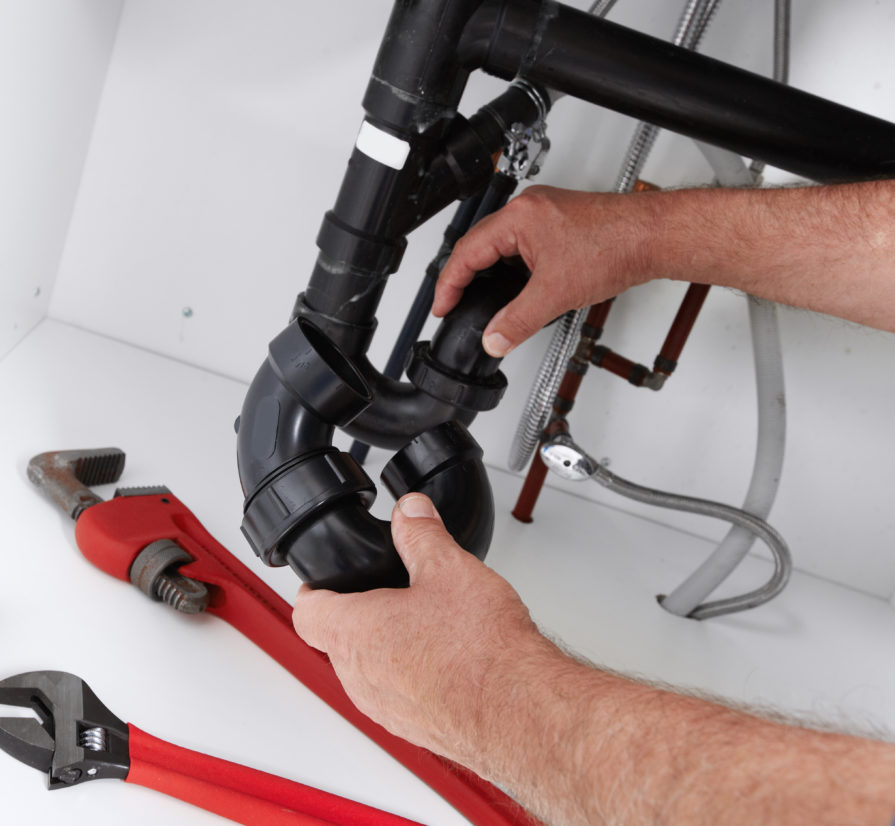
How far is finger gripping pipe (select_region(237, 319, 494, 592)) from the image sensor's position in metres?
0.57

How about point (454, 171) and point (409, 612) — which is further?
point (454, 171)

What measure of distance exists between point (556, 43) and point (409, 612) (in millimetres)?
493

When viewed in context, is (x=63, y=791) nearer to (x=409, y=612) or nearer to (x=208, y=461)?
(x=409, y=612)

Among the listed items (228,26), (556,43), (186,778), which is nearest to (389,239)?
(556,43)

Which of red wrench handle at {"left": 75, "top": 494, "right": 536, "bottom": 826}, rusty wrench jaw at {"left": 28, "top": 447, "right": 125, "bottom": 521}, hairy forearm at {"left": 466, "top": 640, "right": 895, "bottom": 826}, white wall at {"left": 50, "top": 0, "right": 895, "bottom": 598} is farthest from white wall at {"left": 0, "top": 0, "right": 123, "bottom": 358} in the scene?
hairy forearm at {"left": 466, "top": 640, "right": 895, "bottom": 826}

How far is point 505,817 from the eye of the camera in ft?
2.11

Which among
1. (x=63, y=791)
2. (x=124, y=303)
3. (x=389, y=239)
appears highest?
(x=389, y=239)

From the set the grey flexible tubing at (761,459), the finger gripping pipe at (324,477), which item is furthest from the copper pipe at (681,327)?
the finger gripping pipe at (324,477)

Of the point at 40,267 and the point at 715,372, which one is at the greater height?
the point at 715,372

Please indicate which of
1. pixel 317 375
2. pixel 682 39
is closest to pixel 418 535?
pixel 317 375

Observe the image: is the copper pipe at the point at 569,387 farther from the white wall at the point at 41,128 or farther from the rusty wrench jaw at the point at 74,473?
the white wall at the point at 41,128

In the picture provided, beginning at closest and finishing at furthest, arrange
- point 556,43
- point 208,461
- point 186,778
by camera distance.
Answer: point 186,778, point 556,43, point 208,461

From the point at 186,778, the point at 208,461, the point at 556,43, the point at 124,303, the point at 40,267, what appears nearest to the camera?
the point at 186,778

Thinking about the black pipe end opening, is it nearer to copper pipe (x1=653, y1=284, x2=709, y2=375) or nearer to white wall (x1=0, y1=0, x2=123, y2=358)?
white wall (x1=0, y1=0, x2=123, y2=358)
